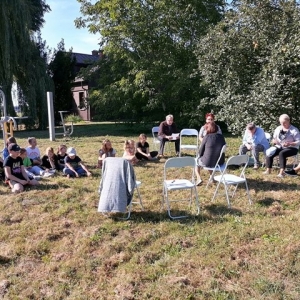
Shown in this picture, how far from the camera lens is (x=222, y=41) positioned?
405 inches

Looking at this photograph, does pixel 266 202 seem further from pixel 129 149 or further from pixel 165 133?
pixel 165 133

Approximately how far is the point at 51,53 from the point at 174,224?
20.7 m

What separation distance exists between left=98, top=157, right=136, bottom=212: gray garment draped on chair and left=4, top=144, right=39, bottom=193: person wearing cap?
2099 mm

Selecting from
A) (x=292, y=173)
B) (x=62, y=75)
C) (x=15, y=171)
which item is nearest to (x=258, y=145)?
(x=292, y=173)

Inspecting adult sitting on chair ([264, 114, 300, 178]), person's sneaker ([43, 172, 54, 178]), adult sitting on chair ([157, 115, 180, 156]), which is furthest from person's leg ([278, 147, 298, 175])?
person's sneaker ([43, 172, 54, 178])

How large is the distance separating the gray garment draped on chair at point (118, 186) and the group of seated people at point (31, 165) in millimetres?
2099

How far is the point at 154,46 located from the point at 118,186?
A: 11984 mm

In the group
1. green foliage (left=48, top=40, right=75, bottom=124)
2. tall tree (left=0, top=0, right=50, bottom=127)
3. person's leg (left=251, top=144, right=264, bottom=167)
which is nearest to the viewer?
person's leg (left=251, top=144, right=264, bottom=167)

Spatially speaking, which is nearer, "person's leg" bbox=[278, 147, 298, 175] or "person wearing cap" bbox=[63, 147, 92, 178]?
"person's leg" bbox=[278, 147, 298, 175]

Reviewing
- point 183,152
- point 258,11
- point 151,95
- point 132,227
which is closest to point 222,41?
point 258,11

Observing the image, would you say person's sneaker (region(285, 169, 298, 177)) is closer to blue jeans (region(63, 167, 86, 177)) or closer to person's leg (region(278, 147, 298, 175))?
person's leg (region(278, 147, 298, 175))

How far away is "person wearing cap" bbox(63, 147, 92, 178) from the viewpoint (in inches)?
268

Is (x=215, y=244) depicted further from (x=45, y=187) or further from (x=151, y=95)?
(x=151, y=95)

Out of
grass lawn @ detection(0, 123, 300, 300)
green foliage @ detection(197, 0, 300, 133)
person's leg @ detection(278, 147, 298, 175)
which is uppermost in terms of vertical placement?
green foliage @ detection(197, 0, 300, 133)
